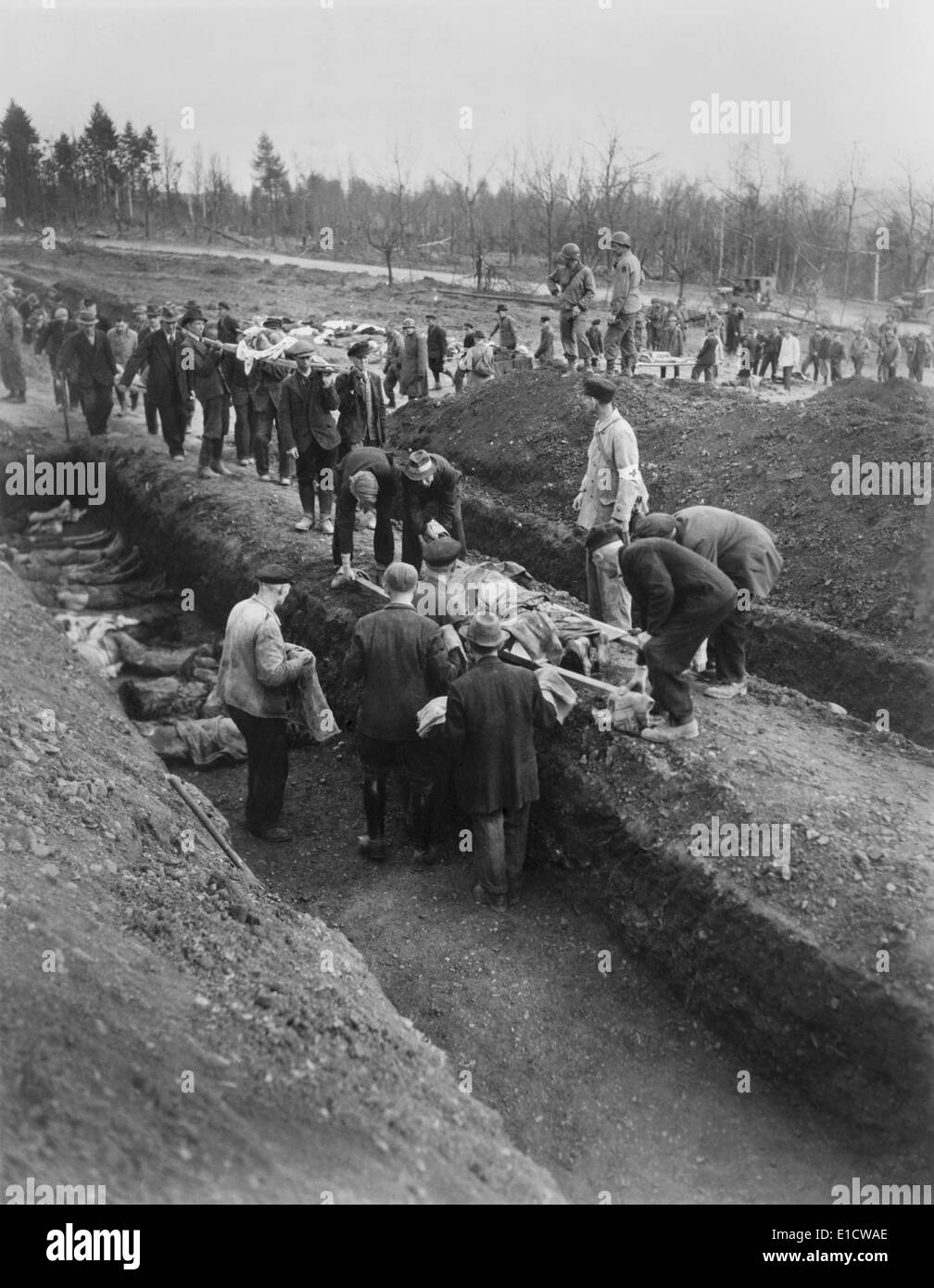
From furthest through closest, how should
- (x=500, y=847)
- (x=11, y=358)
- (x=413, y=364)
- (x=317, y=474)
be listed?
1. (x=413, y=364)
2. (x=11, y=358)
3. (x=317, y=474)
4. (x=500, y=847)

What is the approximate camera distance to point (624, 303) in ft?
48.8

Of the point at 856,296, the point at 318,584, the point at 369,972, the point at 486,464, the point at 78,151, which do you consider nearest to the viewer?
the point at 369,972

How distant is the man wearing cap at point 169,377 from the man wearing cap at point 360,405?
3.86 m

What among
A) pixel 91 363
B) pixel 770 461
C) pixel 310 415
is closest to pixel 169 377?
pixel 91 363

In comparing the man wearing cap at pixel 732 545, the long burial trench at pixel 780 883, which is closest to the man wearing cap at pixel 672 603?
the man wearing cap at pixel 732 545

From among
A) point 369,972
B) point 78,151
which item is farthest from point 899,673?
point 78,151

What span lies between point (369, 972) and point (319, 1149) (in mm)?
2161

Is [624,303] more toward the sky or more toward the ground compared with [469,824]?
more toward the sky

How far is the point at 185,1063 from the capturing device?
397cm

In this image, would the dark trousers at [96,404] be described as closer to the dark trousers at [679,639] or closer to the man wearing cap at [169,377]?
the man wearing cap at [169,377]

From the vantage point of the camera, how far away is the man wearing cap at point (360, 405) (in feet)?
34.7

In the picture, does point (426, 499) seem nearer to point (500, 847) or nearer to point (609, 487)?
point (609, 487)

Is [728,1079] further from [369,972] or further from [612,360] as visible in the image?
[612,360]

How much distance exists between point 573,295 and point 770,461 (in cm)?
473
